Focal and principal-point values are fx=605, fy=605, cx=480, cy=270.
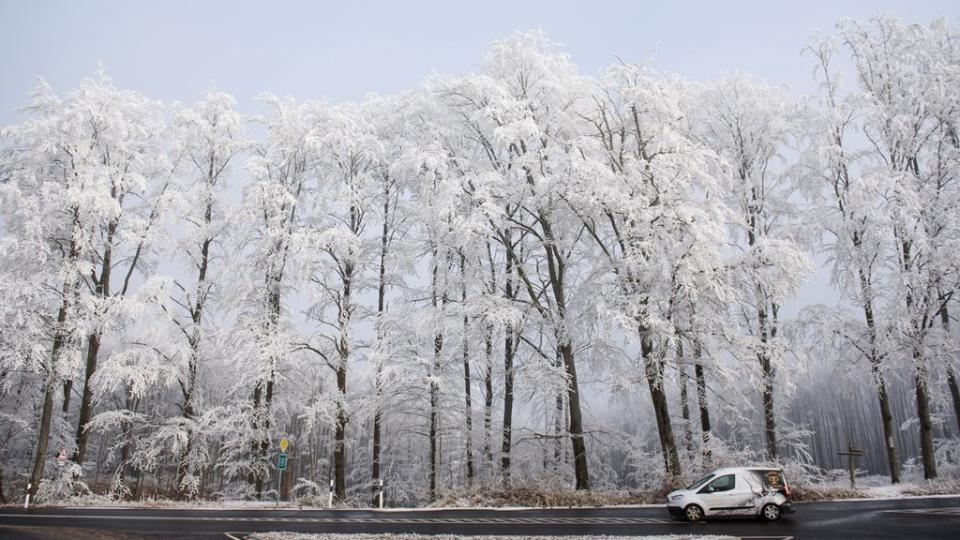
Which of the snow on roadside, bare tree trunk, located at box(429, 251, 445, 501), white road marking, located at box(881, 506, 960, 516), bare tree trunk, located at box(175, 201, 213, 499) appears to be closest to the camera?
the snow on roadside

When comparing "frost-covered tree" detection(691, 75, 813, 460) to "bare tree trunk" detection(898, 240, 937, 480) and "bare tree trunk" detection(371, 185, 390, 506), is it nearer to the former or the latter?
"bare tree trunk" detection(898, 240, 937, 480)

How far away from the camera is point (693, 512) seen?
1450cm

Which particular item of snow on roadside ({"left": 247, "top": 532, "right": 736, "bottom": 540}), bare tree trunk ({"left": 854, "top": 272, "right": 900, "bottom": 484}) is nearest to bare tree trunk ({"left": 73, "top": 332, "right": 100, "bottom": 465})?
snow on roadside ({"left": 247, "top": 532, "right": 736, "bottom": 540})

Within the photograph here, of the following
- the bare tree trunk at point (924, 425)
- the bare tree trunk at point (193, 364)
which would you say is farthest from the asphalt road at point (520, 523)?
the bare tree trunk at point (193, 364)

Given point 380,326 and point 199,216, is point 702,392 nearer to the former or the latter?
point 380,326

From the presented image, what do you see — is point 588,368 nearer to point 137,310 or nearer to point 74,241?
point 137,310

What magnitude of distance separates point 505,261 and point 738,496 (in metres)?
13.3

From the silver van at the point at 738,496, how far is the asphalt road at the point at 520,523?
27 centimetres

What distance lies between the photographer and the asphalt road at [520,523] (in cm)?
1188

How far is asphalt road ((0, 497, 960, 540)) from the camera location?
1188 cm

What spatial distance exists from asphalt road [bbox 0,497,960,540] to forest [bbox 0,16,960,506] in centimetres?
374

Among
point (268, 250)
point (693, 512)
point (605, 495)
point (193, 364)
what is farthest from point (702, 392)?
point (193, 364)

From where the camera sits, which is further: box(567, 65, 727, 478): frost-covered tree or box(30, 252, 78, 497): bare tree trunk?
box(30, 252, 78, 497): bare tree trunk

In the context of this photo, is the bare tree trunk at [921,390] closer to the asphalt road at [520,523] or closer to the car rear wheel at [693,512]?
the asphalt road at [520,523]
